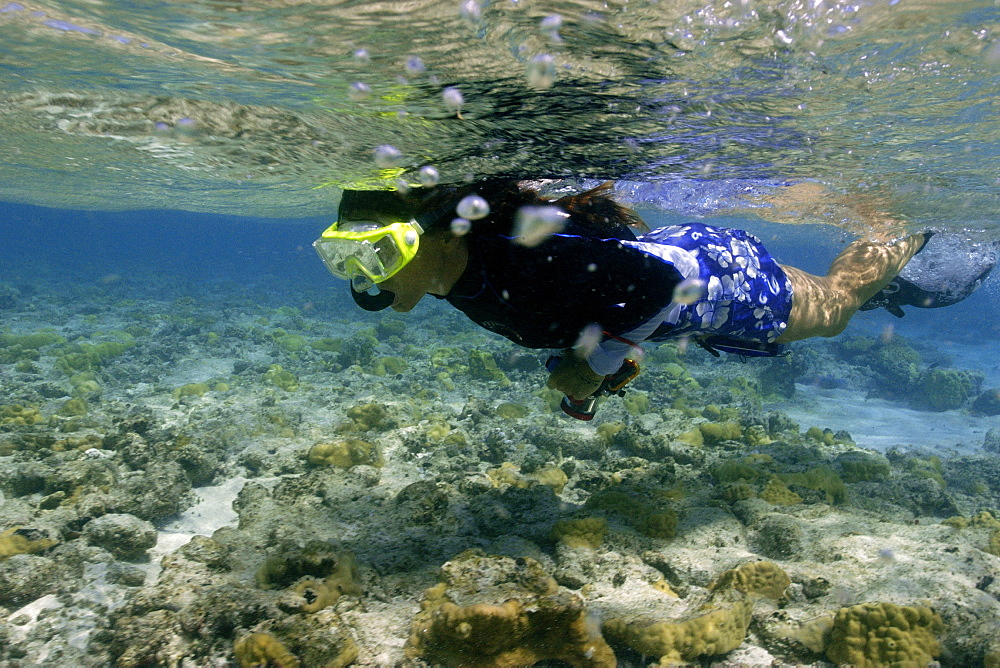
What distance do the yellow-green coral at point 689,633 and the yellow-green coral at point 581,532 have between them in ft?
3.63

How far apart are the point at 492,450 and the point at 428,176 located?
4.26 metres

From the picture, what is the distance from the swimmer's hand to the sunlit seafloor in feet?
4.19

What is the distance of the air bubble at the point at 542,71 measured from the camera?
430 centimetres

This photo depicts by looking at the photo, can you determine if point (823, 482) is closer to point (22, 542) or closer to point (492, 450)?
point (492, 450)

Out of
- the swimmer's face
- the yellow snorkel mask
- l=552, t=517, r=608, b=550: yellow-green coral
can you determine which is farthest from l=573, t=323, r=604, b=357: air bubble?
l=552, t=517, r=608, b=550: yellow-green coral

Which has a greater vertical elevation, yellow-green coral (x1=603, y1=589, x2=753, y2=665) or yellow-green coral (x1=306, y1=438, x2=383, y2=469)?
yellow-green coral (x1=603, y1=589, x2=753, y2=665)

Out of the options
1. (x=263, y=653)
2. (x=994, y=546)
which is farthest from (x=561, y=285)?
(x=994, y=546)

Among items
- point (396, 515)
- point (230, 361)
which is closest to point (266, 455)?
point (396, 515)

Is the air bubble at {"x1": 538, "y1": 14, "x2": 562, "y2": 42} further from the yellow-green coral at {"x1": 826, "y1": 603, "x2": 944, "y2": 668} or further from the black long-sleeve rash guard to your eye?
the yellow-green coral at {"x1": 826, "y1": 603, "x2": 944, "y2": 668}

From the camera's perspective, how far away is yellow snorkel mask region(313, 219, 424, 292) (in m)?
2.99

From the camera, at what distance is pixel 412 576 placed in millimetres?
3799

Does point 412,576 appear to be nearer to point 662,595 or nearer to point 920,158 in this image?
point 662,595

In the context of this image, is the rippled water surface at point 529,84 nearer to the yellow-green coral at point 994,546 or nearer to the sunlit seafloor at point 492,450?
the sunlit seafloor at point 492,450

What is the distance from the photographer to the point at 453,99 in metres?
5.04
